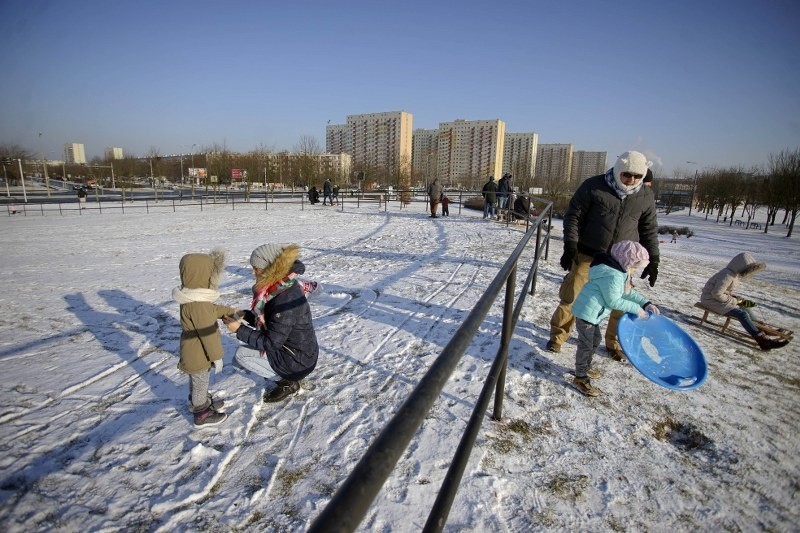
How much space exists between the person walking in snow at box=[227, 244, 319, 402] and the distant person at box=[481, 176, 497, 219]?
13.1 metres

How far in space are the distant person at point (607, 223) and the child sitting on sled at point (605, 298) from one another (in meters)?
0.49

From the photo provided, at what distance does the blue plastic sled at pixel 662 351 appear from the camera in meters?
3.14

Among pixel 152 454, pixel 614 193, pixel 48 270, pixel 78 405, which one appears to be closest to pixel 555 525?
pixel 152 454

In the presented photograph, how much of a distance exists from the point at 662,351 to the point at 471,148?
4689 inches

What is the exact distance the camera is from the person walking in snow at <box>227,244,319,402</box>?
2.78 meters

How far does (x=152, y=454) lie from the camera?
2.54 metres

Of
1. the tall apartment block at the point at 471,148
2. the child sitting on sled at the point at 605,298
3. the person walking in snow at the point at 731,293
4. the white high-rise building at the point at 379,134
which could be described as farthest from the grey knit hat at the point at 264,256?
the tall apartment block at the point at 471,148

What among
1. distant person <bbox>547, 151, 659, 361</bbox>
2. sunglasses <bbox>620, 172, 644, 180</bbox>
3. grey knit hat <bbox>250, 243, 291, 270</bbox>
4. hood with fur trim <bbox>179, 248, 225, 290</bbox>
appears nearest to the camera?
hood with fur trim <bbox>179, 248, 225, 290</bbox>

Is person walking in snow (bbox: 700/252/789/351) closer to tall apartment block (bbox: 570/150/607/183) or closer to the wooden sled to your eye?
the wooden sled

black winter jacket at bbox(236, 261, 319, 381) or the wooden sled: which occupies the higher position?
black winter jacket at bbox(236, 261, 319, 381)

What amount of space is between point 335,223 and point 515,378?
1213 cm

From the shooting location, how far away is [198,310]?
2713mm

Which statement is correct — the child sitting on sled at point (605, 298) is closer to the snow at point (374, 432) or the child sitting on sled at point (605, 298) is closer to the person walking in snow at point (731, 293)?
the snow at point (374, 432)

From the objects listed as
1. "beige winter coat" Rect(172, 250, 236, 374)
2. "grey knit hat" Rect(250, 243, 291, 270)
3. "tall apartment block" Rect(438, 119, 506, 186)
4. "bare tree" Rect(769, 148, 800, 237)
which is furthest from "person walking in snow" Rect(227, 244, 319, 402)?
"tall apartment block" Rect(438, 119, 506, 186)
